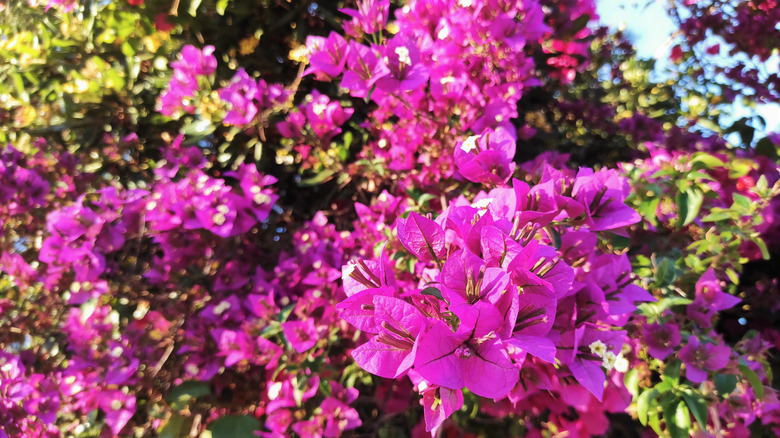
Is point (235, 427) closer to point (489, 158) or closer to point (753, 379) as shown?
point (489, 158)

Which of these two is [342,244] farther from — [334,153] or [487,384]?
[487,384]

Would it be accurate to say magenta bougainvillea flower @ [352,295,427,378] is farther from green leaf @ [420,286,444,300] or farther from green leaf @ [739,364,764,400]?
green leaf @ [739,364,764,400]

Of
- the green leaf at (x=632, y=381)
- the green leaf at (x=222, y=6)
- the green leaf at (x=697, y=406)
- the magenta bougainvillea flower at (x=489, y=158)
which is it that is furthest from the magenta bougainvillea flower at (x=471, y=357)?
the green leaf at (x=222, y=6)

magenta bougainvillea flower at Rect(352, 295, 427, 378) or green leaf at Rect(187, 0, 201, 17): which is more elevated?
green leaf at Rect(187, 0, 201, 17)

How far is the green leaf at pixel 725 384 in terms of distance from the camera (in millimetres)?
823

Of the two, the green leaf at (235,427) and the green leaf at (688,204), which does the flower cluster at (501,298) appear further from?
the green leaf at (235,427)

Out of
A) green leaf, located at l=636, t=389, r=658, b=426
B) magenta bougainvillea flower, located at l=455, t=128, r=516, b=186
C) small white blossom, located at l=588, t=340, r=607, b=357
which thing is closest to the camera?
small white blossom, located at l=588, t=340, r=607, b=357

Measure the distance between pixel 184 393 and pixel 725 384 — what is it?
3.97 feet

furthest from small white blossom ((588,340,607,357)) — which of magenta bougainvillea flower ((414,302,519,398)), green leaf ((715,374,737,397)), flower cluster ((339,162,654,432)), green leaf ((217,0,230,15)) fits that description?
green leaf ((217,0,230,15))

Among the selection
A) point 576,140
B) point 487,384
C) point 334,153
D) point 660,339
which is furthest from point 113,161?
point 576,140

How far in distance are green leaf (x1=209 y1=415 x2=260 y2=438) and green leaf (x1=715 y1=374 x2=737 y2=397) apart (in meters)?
1.01

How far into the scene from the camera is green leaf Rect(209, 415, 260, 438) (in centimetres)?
110

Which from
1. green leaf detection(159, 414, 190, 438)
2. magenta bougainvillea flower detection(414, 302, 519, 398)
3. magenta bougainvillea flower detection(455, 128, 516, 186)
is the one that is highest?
magenta bougainvillea flower detection(455, 128, 516, 186)

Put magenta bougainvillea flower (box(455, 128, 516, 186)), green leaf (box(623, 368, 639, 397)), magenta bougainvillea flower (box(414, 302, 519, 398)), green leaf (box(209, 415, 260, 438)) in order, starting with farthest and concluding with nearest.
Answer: green leaf (box(209, 415, 260, 438)) < green leaf (box(623, 368, 639, 397)) < magenta bougainvillea flower (box(455, 128, 516, 186)) < magenta bougainvillea flower (box(414, 302, 519, 398))
